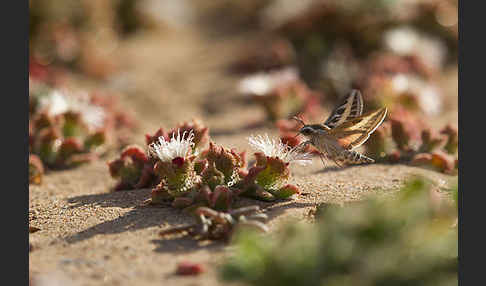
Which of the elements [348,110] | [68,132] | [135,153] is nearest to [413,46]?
[348,110]

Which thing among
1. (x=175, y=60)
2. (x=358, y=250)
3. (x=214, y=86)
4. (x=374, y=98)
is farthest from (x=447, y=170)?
(x=175, y=60)

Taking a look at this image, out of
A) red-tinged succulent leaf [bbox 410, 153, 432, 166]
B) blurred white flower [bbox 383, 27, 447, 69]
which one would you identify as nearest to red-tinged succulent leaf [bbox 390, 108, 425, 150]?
red-tinged succulent leaf [bbox 410, 153, 432, 166]

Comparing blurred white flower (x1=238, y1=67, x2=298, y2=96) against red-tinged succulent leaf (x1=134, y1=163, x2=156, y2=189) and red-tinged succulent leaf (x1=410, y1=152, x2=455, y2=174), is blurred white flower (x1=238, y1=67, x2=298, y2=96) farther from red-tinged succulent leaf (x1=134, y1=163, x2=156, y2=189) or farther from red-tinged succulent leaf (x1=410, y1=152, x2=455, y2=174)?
red-tinged succulent leaf (x1=134, y1=163, x2=156, y2=189)

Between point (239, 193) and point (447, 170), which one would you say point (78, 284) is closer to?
point (239, 193)

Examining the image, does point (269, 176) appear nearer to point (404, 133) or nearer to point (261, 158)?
point (261, 158)

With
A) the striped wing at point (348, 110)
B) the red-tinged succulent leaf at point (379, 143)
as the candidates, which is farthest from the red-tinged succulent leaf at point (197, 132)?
the red-tinged succulent leaf at point (379, 143)

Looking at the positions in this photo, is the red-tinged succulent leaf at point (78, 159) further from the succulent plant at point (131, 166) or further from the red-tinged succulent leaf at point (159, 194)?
the red-tinged succulent leaf at point (159, 194)

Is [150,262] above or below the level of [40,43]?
below
